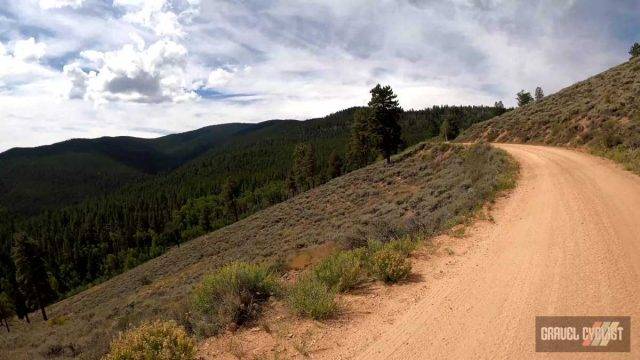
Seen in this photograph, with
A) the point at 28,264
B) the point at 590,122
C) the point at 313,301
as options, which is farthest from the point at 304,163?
the point at 313,301

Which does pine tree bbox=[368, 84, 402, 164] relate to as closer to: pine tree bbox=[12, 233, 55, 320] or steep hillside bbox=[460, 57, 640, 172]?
steep hillside bbox=[460, 57, 640, 172]

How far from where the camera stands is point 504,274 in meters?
7.16

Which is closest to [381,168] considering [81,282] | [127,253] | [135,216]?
[127,253]

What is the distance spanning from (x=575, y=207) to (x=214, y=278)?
10.1 m

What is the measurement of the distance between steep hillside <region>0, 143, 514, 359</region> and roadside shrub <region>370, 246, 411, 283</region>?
3.26 m

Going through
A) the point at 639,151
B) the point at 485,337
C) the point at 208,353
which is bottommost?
the point at 208,353

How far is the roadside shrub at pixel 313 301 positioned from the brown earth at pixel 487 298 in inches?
8.0

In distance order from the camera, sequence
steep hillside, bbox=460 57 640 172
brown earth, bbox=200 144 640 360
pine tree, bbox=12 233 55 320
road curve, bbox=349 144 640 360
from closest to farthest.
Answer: road curve, bbox=349 144 640 360 → brown earth, bbox=200 144 640 360 → steep hillside, bbox=460 57 640 172 → pine tree, bbox=12 233 55 320

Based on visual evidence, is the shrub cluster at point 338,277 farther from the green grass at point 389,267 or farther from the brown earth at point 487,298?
the brown earth at point 487,298

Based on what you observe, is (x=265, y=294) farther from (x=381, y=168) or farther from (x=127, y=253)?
(x=127, y=253)

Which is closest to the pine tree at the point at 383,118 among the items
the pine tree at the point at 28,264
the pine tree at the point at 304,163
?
the pine tree at the point at 304,163

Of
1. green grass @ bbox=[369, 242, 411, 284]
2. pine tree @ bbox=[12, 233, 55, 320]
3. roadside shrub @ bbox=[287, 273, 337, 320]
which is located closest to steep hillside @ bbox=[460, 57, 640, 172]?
green grass @ bbox=[369, 242, 411, 284]

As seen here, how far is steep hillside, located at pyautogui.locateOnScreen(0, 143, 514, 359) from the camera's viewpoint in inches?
511

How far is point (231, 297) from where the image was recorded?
7.14 meters
